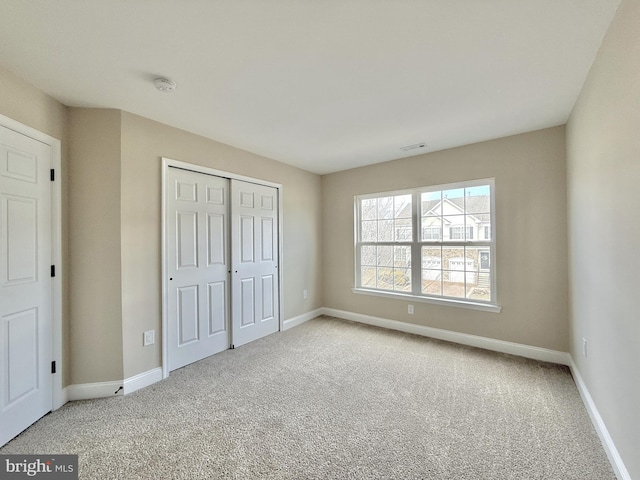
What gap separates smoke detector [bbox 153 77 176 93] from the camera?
183cm

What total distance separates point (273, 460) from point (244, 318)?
194 centimetres

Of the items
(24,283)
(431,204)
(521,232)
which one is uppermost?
(431,204)

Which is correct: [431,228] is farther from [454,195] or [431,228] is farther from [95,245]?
[95,245]

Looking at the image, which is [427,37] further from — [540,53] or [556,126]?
[556,126]

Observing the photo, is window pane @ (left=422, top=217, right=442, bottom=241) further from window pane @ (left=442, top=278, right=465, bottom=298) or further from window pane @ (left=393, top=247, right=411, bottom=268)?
window pane @ (left=442, top=278, right=465, bottom=298)

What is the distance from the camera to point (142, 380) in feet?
7.78

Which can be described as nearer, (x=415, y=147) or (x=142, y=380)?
(x=142, y=380)

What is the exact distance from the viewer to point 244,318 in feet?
11.0

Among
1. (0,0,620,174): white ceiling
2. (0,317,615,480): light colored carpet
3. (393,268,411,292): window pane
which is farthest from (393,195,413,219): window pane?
(0,317,615,480): light colored carpet

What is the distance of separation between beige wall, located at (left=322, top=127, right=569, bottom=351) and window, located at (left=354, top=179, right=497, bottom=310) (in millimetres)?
131

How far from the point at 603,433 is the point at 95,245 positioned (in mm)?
3846

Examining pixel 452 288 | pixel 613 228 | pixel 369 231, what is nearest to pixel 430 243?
pixel 452 288

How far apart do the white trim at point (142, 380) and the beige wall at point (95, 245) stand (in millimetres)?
112

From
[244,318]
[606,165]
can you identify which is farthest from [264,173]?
[606,165]
